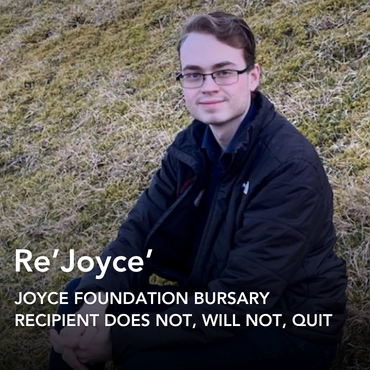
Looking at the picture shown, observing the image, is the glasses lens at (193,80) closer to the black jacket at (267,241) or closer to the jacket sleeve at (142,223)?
the black jacket at (267,241)

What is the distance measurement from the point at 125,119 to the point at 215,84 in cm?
290

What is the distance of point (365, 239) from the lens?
130 inches

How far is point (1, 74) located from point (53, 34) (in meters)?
0.82

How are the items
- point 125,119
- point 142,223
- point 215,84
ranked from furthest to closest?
point 125,119, point 142,223, point 215,84

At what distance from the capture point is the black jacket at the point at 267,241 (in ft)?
7.32

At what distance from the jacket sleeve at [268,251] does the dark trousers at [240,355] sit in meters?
0.04

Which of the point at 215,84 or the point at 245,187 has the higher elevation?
the point at 215,84

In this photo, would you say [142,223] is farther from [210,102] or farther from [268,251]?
[268,251]

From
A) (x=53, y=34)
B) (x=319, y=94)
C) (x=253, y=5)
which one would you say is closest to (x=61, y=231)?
(x=319, y=94)

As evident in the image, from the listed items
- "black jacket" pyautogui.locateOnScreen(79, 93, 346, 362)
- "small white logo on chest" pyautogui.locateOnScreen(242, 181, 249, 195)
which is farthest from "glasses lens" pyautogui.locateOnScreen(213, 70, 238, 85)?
"small white logo on chest" pyautogui.locateOnScreen(242, 181, 249, 195)

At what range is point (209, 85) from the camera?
249 cm

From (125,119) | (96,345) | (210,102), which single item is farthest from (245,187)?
(125,119)

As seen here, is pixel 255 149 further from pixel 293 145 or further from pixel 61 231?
pixel 61 231

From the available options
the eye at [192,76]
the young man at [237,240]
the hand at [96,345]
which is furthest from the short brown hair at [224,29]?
the hand at [96,345]
